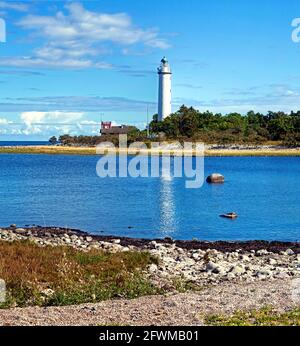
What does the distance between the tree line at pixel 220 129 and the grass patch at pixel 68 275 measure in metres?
144

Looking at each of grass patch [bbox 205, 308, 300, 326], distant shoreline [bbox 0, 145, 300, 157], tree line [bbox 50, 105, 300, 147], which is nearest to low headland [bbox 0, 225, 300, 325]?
grass patch [bbox 205, 308, 300, 326]

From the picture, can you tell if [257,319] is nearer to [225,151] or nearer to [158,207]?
[158,207]

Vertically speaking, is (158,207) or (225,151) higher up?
(225,151)

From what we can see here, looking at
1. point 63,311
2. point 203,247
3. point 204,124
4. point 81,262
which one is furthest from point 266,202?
point 204,124

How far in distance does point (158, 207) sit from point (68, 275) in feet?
102

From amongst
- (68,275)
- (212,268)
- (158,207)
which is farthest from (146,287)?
(158,207)

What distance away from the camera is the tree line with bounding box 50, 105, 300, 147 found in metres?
166

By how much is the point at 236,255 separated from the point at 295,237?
994 cm

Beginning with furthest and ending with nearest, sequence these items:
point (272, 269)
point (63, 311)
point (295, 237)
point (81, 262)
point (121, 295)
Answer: point (295, 237)
point (272, 269)
point (81, 262)
point (121, 295)
point (63, 311)

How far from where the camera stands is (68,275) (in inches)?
689

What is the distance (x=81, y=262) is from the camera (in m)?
19.6

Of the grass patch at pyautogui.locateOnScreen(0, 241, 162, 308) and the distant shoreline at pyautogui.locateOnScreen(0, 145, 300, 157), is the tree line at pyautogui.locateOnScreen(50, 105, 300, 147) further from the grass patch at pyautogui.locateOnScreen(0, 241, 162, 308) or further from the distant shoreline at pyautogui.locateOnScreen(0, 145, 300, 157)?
the grass patch at pyautogui.locateOnScreen(0, 241, 162, 308)

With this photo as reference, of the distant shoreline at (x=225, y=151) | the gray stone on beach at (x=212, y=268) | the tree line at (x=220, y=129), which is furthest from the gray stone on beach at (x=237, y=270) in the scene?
the tree line at (x=220, y=129)
